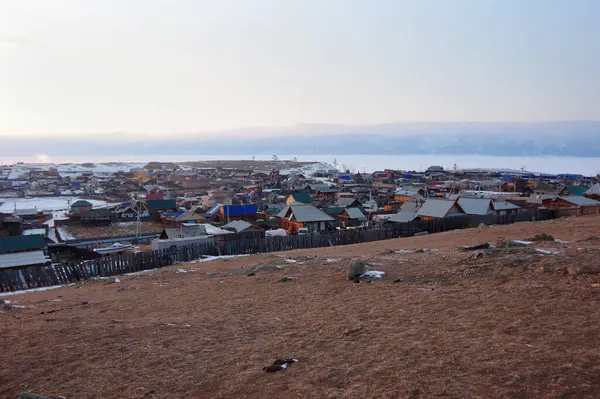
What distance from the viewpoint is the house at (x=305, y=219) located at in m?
38.3

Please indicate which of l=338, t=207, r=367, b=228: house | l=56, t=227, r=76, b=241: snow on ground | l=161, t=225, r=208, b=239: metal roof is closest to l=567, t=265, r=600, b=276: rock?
l=161, t=225, r=208, b=239: metal roof

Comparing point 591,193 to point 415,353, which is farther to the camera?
point 591,193

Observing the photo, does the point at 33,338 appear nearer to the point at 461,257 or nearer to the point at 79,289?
the point at 79,289

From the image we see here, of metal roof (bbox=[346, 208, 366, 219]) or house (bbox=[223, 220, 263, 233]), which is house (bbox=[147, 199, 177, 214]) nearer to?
house (bbox=[223, 220, 263, 233])

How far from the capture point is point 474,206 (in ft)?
119

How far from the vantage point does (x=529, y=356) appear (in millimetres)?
6246

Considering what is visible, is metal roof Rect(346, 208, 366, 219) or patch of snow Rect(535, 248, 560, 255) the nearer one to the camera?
patch of snow Rect(535, 248, 560, 255)

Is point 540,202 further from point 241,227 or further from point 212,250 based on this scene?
point 212,250

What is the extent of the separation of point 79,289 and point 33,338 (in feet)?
28.5

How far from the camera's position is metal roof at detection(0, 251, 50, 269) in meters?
25.2

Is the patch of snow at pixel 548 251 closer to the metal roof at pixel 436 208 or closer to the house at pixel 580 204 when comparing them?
the metal roof at pixel 436 208

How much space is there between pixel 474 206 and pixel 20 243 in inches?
1270

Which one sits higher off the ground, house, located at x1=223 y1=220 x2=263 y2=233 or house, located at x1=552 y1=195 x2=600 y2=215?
house, located at x1=552 y1=195 x2=600 y2=215

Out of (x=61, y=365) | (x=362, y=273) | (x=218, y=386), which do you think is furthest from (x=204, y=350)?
(x=362, y=273)
